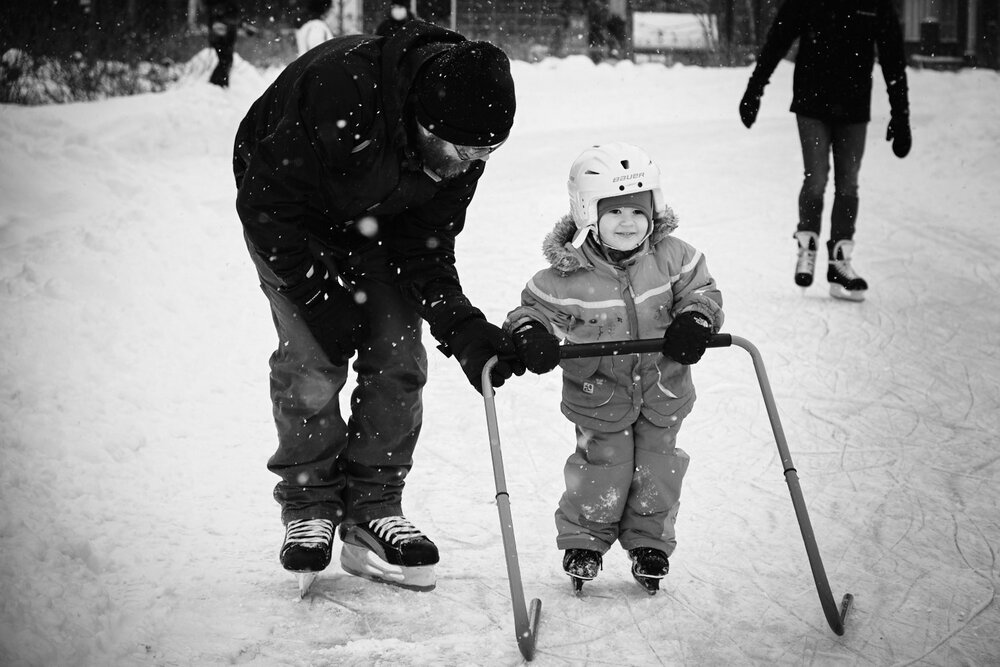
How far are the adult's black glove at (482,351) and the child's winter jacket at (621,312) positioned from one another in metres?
0.21

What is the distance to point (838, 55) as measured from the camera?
620cm

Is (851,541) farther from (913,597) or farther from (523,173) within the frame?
(523,173)

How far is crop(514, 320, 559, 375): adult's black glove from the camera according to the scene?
2.84 m

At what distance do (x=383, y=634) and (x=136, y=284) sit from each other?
3.71 metres

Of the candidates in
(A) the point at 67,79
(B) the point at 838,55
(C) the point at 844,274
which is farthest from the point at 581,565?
(A) the point at 67,79

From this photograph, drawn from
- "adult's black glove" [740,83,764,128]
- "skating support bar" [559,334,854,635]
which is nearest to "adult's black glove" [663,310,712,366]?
"skating support bar" [559,334,854,635]

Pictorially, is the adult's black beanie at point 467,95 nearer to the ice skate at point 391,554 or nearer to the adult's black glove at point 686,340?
the adult's black glove at point 686,340

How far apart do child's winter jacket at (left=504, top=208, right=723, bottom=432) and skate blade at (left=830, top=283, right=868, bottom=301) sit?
137 inches

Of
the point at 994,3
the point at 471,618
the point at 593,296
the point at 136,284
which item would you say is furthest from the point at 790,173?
the point at 994,3

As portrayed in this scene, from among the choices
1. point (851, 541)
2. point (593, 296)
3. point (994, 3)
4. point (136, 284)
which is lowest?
point (851, 541)

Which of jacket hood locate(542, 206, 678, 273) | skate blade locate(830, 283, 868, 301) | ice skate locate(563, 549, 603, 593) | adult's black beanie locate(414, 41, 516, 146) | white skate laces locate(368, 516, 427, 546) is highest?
adult's black beanie locate(414, 41, 516, 146)

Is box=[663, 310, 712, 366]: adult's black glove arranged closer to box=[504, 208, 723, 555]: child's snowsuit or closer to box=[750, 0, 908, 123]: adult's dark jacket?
box=[504, 208, 723, 555]: child's snowsuit

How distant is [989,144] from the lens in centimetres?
1066

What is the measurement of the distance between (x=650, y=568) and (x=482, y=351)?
2.88 ft
